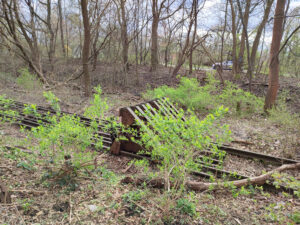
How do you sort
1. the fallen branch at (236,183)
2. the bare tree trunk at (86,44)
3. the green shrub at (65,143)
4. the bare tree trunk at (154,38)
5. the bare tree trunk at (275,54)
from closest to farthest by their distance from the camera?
the green shrub at (65,143) < the fallen branch at (236,183) < the bare tree trunk at (275,54) < the bare tree trunk at (86,44) < the bare tree trunk at (154,38)

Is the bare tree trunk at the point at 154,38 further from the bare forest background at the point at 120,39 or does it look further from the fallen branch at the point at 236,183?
the fallen branch at the point at 236,183

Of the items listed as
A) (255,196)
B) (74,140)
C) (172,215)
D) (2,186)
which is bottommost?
(255,196)

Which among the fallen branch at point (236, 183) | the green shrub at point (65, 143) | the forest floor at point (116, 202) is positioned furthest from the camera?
the fallen branch at point (236, 183)

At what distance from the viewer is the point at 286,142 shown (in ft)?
17.6

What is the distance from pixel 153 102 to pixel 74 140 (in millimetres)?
3158

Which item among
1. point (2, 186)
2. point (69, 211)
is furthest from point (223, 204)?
point (2, 186)

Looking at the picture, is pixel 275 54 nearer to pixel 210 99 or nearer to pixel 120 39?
pixel 210 99

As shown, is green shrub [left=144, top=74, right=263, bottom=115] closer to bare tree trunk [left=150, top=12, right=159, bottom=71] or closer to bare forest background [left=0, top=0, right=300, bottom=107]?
bare forest background [left=0, top=0, right=300, bottom=107]

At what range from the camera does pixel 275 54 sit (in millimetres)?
8273

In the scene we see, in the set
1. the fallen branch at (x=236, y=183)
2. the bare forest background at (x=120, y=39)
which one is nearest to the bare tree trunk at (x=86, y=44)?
the bare forest background at (x=120, y=39)

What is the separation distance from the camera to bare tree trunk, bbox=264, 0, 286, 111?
26.9ft

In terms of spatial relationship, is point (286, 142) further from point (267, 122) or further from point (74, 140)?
point (74, 140)

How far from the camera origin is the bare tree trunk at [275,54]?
8.19 meters

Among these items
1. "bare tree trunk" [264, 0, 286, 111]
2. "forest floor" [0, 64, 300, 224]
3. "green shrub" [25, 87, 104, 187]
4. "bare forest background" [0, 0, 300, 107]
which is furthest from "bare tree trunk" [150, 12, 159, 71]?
"green shrub" [25, 87, 104, 187]
